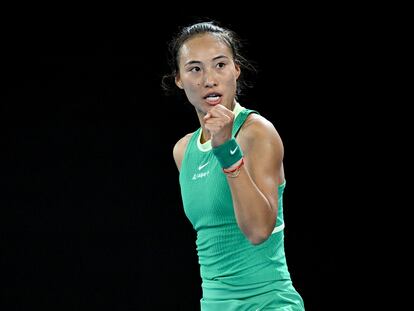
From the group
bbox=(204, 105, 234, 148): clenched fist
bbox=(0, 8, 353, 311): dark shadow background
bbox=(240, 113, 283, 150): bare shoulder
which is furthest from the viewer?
bbox=(0, 8, 353, 311): dark shadow background

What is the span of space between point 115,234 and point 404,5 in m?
1.69

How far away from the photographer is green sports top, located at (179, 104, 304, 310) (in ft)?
5.13

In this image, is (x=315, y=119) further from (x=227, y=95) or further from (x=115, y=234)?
(x=227, y=95)

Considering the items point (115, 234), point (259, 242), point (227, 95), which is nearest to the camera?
point (259, 242)

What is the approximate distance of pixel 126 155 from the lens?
330cm

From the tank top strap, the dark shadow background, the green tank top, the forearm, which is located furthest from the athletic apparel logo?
the dark shadow background

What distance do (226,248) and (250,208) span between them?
206 millimetres

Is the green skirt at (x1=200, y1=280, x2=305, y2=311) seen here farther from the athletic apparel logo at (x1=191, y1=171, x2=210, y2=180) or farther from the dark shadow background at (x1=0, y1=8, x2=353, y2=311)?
the dark shadow background at (x1=0, y1=8, x2=353, y2=311)

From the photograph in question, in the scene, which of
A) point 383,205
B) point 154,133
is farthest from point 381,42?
point 154,133

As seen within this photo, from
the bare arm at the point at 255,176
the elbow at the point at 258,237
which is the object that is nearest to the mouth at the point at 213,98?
the bare arm at the point at 255,176

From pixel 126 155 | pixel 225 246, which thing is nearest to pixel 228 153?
pixel 225 246

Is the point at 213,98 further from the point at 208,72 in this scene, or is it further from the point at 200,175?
the point at 200,175

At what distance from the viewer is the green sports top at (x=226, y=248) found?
1563 mm

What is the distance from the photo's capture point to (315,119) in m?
3.36
